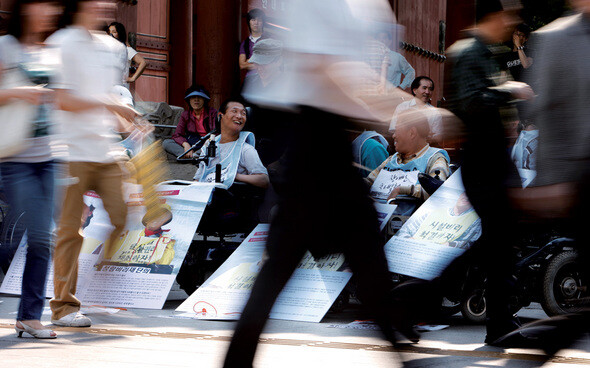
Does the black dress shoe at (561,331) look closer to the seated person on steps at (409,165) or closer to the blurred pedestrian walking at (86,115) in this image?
the blurred pedestrian walking at (86,115)

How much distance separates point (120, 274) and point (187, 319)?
835mm

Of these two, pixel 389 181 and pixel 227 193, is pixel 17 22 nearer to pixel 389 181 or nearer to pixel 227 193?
pixel 227 193

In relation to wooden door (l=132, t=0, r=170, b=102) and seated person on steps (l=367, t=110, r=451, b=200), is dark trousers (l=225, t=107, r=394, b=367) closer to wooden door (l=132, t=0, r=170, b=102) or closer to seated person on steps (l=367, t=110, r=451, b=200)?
seated person on steps (l=367, t=110, r=451, b=200)

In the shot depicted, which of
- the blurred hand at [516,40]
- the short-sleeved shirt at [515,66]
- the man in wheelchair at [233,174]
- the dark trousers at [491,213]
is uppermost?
the dark trousers at [491,213]

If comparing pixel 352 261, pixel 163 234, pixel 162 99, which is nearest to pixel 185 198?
pixel 163 234

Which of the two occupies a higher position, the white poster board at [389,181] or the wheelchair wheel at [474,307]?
the white poster board at [389,181]

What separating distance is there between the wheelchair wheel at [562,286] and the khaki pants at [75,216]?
100 inches

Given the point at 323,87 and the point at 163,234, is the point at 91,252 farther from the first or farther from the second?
the point at 323,87

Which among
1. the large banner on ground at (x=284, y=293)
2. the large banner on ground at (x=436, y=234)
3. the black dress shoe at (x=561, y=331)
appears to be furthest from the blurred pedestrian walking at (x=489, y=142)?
the large banner on ground at (x=284, y=293)

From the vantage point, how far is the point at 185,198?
6.84m

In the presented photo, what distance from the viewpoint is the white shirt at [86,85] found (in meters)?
4.84

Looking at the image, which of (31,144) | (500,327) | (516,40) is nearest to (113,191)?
(31,144)

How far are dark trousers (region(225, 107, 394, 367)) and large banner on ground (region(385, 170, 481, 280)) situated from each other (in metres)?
2.72

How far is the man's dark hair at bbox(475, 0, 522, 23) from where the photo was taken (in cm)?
474
